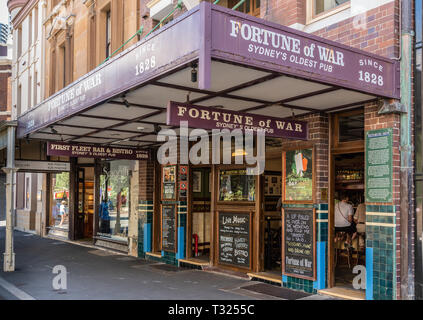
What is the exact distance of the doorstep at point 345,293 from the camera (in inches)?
293

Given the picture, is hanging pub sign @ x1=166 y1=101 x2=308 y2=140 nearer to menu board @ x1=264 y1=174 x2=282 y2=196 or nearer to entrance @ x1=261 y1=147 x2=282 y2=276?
entrance @ x1=261 y1=147 x2=282 y2=276

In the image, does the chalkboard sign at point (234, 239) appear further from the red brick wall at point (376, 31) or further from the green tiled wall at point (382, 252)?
the red brick wall at point (376, 31)

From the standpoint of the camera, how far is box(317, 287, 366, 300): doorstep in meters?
7.44

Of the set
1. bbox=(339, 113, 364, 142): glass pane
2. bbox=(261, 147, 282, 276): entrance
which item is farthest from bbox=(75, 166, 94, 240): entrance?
bbox=(339, 113, 364, 142): glass pane

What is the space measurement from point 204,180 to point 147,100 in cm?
532

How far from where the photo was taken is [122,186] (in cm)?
1500

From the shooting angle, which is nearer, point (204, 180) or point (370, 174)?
point (370, 174)

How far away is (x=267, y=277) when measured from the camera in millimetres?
9281

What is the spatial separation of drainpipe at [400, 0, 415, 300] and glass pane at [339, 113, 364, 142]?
1.06m

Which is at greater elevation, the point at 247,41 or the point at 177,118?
the point at 247,41

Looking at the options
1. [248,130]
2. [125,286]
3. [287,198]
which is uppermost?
[248,130]
